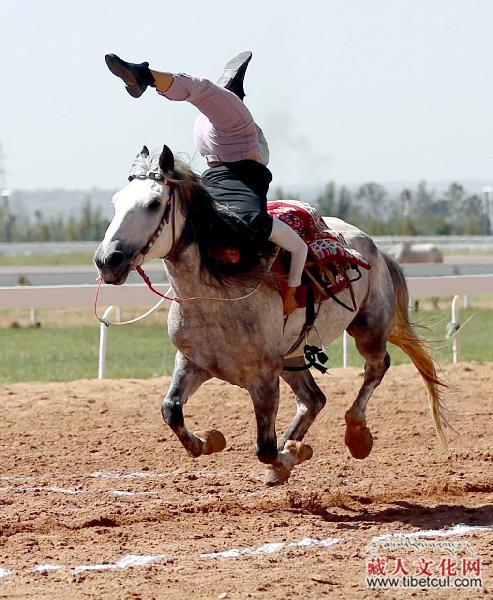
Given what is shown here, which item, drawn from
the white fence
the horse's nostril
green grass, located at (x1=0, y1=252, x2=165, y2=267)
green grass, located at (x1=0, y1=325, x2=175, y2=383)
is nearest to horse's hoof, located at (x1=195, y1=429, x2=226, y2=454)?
the horse's nostril

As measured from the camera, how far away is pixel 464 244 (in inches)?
1528

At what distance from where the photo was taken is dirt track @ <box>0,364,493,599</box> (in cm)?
567

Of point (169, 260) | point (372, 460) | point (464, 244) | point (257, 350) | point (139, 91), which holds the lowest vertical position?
point (464, 244)

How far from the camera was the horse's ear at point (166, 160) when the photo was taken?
21.3 ft

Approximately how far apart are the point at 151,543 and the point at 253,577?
3.27ft

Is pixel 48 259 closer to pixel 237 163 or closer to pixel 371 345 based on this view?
pixel 371 345

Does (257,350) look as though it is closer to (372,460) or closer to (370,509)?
(370,509)

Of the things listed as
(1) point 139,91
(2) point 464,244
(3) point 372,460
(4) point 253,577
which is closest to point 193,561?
(4) point 253,577

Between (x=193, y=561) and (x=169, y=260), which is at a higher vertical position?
(x=169, y=260)

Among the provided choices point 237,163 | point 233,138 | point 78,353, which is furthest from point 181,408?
point 78,353

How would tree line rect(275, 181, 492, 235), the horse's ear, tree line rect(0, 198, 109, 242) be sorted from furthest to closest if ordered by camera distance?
tree line rect(0, 198, 109, 242) < tree line rect(275, 181, 492, 235) < the horse's ear

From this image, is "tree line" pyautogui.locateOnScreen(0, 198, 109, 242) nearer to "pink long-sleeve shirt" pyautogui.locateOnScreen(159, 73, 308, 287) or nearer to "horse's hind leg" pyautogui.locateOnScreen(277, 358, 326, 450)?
"horse's hind leg" pyautogui.locateOnScreen(277, 358, 326, 450)

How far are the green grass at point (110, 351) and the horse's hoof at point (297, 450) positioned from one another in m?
2.49

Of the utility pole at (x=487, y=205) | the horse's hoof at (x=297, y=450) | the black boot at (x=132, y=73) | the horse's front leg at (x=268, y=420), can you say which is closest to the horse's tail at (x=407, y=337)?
the horse's hoof at (x=297, y=450)
